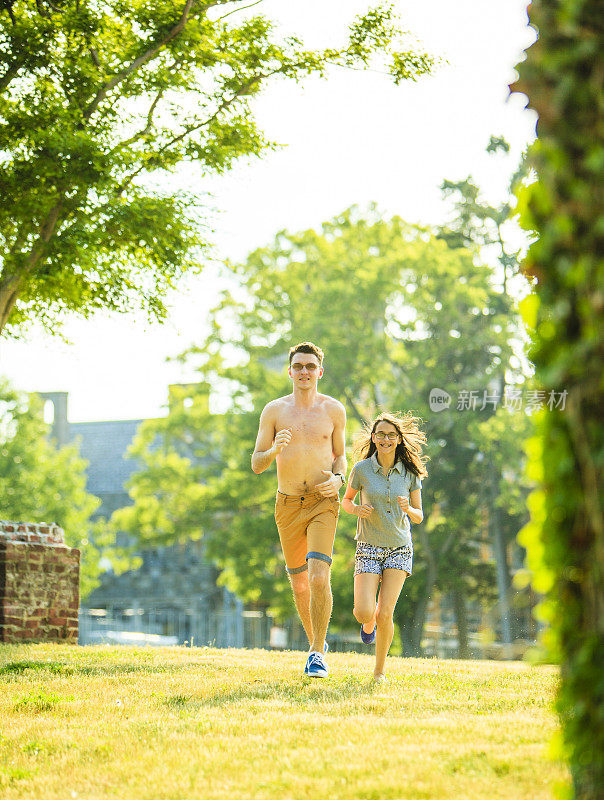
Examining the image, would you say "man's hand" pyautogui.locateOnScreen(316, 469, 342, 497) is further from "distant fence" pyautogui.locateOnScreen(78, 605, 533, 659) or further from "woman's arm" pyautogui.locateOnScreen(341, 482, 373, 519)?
"distant fence" pyautogui.locateOnScreen(78, 605, 533, 659)

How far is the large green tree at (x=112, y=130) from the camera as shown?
1340 cm

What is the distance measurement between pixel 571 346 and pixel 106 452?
5814 cm

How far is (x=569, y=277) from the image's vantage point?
3109 mm

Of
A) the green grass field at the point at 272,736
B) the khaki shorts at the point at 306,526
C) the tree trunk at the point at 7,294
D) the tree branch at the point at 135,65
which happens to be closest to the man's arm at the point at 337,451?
the khaki shorts at the point at 306,526

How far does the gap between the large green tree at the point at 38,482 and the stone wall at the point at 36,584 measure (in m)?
28.6

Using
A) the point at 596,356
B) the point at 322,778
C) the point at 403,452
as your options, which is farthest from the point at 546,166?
the point at 403,452

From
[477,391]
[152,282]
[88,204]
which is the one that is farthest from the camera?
[477,391]

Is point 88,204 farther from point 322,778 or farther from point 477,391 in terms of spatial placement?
point 477,391

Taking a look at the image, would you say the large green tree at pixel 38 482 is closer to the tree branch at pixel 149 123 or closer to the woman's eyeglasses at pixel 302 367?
the tree branch at pixel 149 123

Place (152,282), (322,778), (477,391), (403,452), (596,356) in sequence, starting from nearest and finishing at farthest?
(596,356) → (322,778) → (403,452) → (152,282) → (477,391)

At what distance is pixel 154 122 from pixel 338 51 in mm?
2948

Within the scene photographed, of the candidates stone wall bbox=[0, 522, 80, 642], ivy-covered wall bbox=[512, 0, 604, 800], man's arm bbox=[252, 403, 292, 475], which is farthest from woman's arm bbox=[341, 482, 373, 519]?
stone wall bbox=[0, 522, 80, 642]

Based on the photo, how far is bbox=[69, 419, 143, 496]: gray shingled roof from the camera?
190ft

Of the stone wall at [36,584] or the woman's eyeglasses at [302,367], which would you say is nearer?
the woman's eyeglasses at [302,367]
